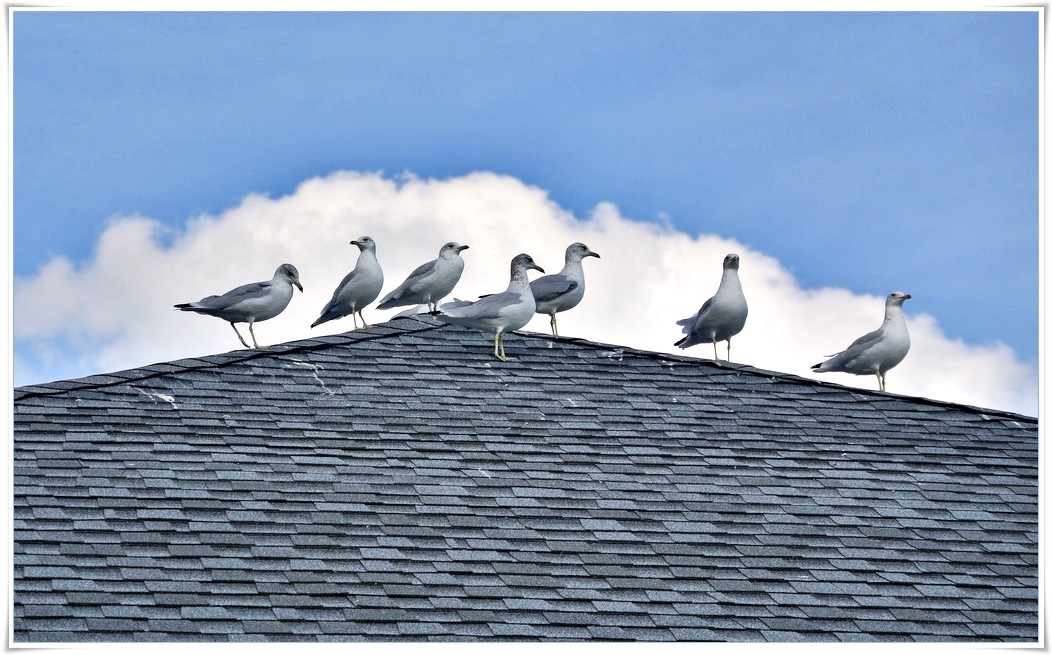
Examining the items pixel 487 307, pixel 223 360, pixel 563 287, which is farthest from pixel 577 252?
pixel 223 360

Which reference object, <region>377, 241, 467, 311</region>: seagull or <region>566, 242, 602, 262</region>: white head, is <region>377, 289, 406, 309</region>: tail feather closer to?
<region>377, 241, 467, 311</region>: seagull

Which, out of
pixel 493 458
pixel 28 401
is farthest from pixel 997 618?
pixel 28 401

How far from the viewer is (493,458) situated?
1231cm

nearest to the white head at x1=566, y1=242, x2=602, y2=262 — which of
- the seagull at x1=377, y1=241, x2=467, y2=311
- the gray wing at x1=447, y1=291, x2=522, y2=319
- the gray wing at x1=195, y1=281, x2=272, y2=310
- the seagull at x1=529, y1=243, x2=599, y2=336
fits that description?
the seagull at x1=529, y1=243, x2=599, y2=336

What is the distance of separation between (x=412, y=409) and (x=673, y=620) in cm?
340

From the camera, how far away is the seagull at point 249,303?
609 inches

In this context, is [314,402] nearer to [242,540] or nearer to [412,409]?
[412,409]

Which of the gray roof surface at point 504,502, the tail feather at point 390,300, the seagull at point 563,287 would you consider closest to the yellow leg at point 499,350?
the gray roof surface at point 504,502

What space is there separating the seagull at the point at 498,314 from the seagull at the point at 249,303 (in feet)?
4.94

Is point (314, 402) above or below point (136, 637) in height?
above

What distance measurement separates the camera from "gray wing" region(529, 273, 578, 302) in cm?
1648

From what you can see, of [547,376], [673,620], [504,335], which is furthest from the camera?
[504,335]

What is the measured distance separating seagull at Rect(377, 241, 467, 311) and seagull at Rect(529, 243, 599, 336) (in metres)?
0.76

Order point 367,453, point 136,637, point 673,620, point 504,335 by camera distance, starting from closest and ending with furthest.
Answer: point 136,637
point 673,620
point 367,453
point 504,335
